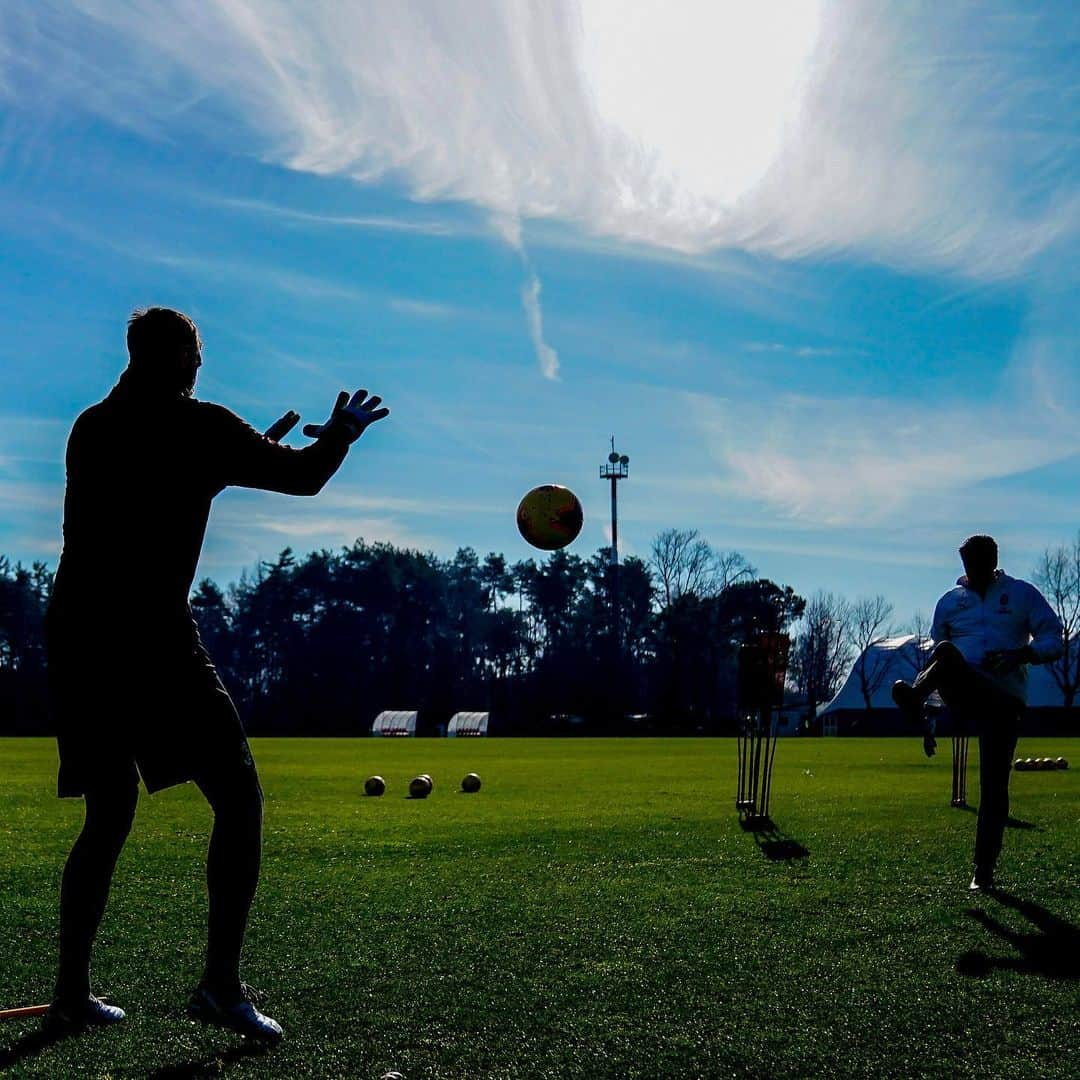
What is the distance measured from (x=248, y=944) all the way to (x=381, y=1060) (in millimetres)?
2068

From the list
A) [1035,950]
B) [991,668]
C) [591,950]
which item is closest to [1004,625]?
[991,668]

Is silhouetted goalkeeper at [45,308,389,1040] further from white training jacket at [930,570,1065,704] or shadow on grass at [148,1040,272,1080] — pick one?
white training jacket at [930,570,1065,704]

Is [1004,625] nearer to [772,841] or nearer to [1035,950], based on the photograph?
[1035,950]

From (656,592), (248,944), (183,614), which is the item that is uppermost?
(656,592)

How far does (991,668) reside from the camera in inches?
297

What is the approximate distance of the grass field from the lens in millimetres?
4098

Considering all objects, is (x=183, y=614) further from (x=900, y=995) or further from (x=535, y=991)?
(x=900, y=995)

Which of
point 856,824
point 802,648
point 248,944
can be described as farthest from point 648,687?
point 248,944

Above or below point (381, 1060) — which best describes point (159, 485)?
above

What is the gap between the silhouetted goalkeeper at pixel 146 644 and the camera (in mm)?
4328

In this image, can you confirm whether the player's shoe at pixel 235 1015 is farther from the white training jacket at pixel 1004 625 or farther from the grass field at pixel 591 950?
the white training jacket at pixel 1004 625

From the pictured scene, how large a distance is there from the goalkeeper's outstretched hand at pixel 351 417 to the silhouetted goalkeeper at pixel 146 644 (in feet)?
0.80

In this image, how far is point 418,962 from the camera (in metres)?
5.50

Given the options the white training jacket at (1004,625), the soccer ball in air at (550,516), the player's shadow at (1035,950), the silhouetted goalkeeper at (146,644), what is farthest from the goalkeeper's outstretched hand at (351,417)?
the soccer ball in air at (550,516)
